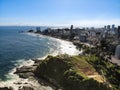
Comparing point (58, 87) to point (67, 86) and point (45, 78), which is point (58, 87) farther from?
point (45, 78)

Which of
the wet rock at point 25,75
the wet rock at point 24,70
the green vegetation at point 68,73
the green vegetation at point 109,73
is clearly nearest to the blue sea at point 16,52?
the wet rock at point 24,70

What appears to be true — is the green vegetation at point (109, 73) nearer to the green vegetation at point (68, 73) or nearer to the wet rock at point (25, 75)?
the green vegetation at point (68, 73)

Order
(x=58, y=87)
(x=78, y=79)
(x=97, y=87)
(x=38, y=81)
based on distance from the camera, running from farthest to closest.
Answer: (x=38, y=81) → (x=58, y=87) → (x=78, y=79) → (x=97, y=87)

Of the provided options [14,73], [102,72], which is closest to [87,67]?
[102,72]

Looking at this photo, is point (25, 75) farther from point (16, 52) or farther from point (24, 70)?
point (16, 52)

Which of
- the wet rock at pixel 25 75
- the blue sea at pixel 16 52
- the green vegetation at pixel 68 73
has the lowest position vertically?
the blue sea at pixel 16 52

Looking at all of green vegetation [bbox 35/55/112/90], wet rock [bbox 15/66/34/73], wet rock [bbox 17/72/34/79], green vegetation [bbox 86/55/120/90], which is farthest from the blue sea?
green vegetation [bbox 86/55/120/90]

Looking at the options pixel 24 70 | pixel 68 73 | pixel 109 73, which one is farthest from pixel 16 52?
pixel 109 73

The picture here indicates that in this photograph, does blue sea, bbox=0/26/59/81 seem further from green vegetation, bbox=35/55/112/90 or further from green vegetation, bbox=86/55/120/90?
green vegetation, bbox=86/55/120/90
